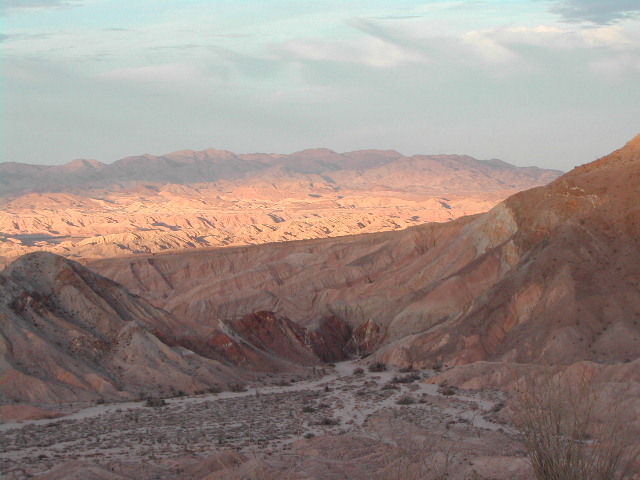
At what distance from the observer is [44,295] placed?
40.6 m

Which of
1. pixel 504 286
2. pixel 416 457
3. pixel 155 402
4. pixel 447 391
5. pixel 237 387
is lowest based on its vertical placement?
pixel 237 387

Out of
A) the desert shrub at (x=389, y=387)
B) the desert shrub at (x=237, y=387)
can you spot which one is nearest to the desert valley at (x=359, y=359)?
the desert shrub at (x=389, y=387)

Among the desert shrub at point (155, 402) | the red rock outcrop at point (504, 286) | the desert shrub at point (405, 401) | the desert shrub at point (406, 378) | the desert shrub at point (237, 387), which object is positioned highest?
the red rock outcrop at point (504, 286)

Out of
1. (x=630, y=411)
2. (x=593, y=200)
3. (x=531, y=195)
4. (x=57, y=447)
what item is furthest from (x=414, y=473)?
(x=531, y=195)

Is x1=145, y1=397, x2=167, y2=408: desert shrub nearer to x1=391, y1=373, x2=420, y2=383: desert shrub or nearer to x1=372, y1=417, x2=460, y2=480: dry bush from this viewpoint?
x1=372, y1=417, x2=460, y2=480: dry bush

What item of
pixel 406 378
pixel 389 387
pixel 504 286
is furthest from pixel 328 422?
pixel 504 286

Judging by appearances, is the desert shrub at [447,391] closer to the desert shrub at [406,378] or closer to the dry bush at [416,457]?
the desert shrub at [406,378]

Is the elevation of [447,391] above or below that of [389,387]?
above

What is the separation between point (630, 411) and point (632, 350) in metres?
12.9

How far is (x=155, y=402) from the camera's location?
33406 mm

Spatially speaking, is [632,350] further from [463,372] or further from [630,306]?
[463,372]

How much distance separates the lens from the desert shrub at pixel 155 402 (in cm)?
3318

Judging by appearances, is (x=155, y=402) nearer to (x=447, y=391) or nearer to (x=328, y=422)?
(x=328, y=422)

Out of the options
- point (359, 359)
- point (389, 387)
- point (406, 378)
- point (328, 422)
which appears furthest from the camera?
point (359, 359)
